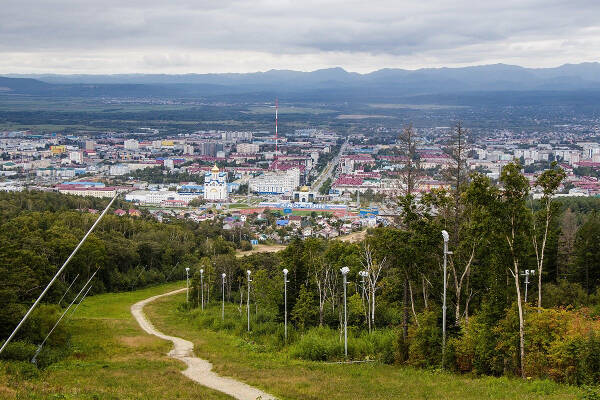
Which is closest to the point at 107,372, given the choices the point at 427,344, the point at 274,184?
the point at 427,344

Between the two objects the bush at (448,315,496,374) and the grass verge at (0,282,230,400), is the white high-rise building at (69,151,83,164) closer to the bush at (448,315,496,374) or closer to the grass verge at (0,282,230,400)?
the grass verge at (0,282,230,400)

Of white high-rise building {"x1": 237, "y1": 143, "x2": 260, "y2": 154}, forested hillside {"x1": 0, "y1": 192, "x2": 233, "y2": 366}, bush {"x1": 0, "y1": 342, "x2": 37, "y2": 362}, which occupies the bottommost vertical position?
white high-rise building {"x1": 237, "y1": 143, "x2": 260, "y2": 154}

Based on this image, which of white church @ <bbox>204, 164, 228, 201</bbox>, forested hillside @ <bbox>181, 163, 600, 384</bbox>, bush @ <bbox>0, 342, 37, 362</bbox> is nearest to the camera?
forested hillside @ <bbox>181, 163, 600, 384</bbox>

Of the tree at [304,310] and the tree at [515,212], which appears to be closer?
the tree at [515,212]

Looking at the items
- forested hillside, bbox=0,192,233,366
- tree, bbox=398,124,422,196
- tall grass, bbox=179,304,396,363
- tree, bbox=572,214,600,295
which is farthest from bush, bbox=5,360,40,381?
tree, bbox=572,214,600,295

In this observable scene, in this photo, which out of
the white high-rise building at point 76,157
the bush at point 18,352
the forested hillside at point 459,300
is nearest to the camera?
the forested hillside at point 459,300

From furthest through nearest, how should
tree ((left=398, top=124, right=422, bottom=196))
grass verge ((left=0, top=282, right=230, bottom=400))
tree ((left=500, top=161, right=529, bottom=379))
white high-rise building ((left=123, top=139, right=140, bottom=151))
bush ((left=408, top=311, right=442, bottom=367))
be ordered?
white high-rise building ((left=123, top=139, right=140, bottom=151)), tree ((left=398, top=124, right=422, bottom=196)), bush ((left=408, top=311, right=442, bottom=367)), tree ((left=500, top=161, right=529, bottom=379)), grass verge ((left=0, top=282, right=230, bottom=400))

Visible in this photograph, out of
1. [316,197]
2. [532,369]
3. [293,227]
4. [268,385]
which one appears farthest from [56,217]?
[316,197]

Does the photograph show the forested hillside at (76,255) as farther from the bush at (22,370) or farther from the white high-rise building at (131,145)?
the white high-rise building at (131,145)

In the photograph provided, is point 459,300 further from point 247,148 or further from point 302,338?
point 247,148

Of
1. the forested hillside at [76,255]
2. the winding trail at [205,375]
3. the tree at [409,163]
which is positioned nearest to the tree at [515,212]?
the tree at [409,163]

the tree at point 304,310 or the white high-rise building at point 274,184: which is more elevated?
the tree at point 304,310
